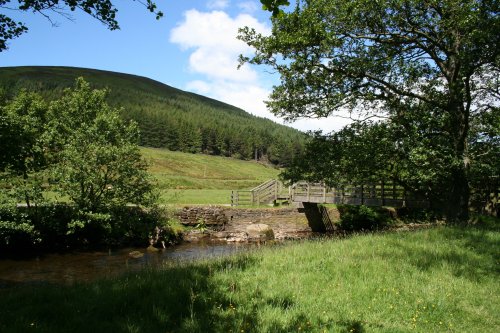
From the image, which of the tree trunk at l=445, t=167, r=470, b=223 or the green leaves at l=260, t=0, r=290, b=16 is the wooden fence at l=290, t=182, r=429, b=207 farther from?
the green leaves at l=260, t=0, r=290, b=16

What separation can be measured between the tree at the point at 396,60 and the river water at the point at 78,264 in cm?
739

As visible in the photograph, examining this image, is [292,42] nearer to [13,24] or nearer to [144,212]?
[13,24]

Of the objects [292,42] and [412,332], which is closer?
[412,332]

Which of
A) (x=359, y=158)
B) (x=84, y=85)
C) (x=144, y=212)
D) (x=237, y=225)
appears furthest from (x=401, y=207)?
(x=84, y=85)

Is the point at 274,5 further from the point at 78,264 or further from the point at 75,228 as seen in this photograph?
the point at 75,228

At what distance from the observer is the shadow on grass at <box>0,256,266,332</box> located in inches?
209

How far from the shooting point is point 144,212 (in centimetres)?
2402

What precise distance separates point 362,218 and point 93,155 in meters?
19.5

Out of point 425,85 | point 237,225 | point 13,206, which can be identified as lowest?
point 237,225

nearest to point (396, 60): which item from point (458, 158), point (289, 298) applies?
point (458, 158)

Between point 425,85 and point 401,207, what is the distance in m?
13.5

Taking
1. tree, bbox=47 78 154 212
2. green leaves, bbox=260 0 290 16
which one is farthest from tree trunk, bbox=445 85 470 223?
tree, bbox=47 78 154 212

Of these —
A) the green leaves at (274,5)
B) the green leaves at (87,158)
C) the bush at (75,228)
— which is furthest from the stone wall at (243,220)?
the green leaves at (274,5)

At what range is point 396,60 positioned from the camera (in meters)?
16.3
